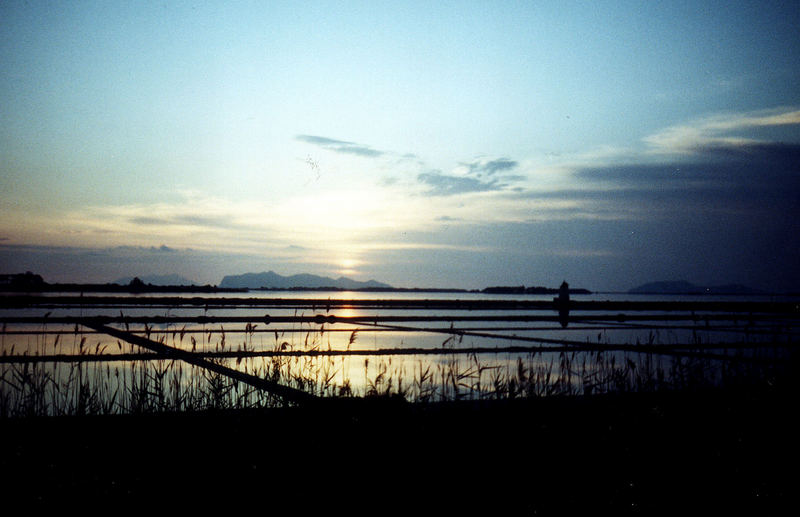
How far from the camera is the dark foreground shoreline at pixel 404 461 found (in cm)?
393

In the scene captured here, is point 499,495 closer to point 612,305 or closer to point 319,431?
point 319,431

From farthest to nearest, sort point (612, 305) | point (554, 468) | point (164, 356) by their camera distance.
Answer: point (612, 305), point (164, 356), point (554, 468)

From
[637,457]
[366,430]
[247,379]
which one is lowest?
[637,457]

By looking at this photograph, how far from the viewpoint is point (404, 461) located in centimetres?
428

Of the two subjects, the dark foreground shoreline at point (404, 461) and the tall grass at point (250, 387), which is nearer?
the dark foreground shoreline at point (404, 461)

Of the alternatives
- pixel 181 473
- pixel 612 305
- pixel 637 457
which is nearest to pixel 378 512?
pixel 181 473

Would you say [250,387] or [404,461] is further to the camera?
[250,387]

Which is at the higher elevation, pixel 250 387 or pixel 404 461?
pixel 404 461

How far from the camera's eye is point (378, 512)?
366cm

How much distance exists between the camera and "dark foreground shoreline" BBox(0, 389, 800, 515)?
3.93 meters

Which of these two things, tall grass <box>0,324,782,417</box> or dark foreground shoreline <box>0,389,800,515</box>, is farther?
tall grass <box>0,324,782,417</box>

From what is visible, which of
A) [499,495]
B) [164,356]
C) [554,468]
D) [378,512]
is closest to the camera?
[378,512]

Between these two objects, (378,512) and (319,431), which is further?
(319,431)

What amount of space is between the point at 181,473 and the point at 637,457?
372 centimetres
